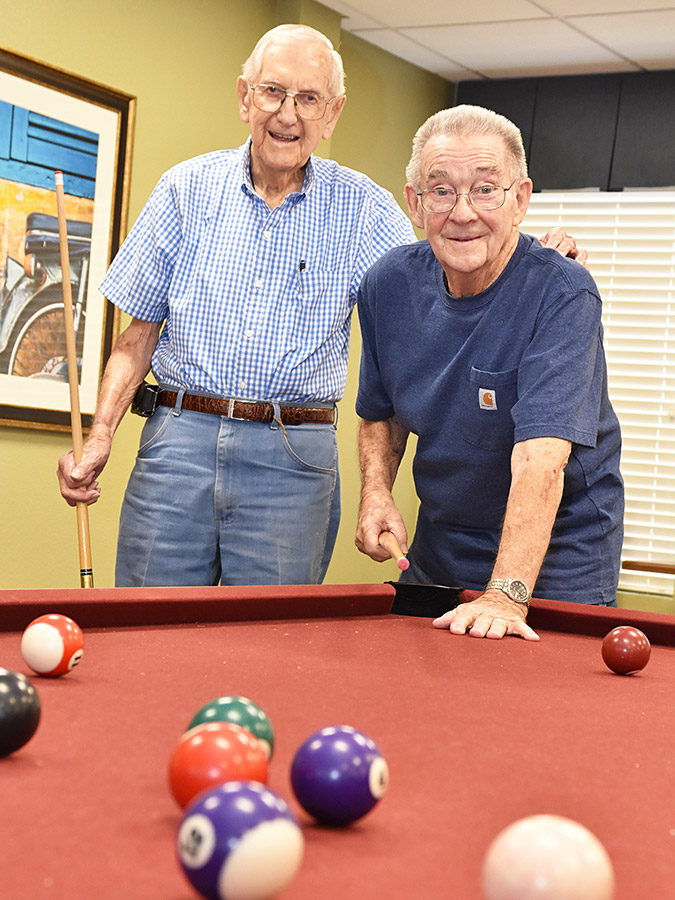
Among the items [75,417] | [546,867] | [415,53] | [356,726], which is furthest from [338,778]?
[415,53]

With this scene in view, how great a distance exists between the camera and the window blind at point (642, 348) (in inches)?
199

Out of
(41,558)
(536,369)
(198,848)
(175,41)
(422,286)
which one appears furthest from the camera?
(175,41)

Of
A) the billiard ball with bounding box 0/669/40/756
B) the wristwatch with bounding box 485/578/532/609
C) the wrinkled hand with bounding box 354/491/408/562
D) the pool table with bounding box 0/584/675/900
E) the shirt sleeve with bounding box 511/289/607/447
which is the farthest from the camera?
the wrinkled hand with bounding box 354/491/408/562

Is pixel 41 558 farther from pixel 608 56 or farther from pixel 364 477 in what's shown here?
pixel 608 56

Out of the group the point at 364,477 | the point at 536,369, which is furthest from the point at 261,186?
the point at 536,369

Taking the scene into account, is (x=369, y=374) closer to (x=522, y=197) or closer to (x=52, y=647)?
(x=522, y=197)

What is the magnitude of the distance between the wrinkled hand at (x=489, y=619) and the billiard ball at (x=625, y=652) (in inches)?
9.7

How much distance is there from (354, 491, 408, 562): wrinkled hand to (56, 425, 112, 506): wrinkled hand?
60 centimetres

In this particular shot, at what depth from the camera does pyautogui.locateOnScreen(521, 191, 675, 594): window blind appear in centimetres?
504

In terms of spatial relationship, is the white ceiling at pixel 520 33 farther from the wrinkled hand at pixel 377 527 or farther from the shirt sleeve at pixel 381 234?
the wrinkled hand at pixel 377 527

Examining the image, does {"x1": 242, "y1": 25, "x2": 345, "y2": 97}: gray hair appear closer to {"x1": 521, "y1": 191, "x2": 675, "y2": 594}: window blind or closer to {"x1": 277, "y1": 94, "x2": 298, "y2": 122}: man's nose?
{"x1": 277, "y1": 94, "x2": 298, "y2": 122}: man's nose

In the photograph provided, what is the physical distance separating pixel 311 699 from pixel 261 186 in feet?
5.36

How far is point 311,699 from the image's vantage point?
1.21m

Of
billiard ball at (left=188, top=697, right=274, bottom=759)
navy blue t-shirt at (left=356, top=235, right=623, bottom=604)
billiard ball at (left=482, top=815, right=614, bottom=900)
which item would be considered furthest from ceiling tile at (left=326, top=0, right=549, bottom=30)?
billiard ball at (left=482, top=815, right=614, bottom=900)
